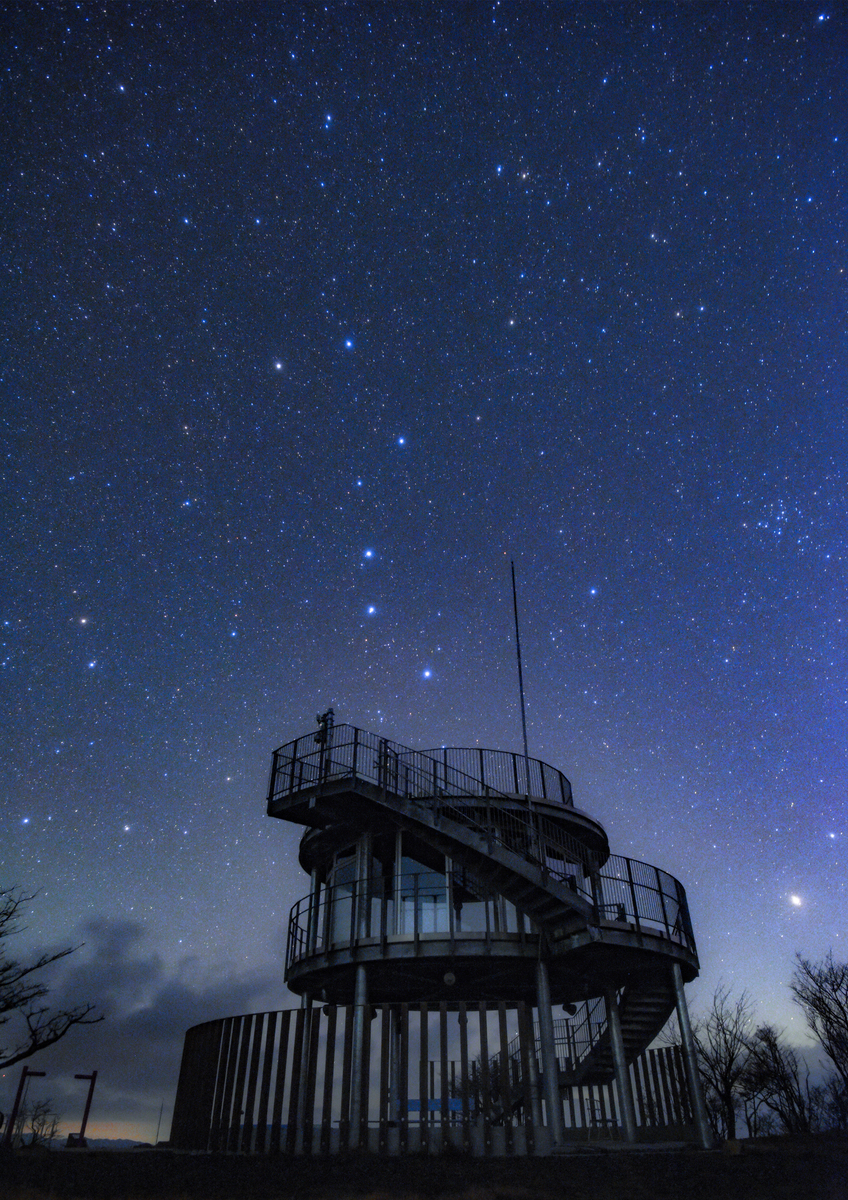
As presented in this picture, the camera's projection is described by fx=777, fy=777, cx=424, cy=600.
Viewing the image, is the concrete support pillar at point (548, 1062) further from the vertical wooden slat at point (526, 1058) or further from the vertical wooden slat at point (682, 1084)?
the vertical wooden slat at point (682, 1084)

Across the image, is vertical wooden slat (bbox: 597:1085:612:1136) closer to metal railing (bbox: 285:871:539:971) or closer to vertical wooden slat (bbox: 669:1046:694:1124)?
vertical wooden slat (bbox: 669:1046:694:1124)

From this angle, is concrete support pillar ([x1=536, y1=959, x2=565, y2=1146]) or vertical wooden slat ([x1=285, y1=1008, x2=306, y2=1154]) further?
concrete support pillar ([x1=536, y1=959, x2=565, y2=1146])

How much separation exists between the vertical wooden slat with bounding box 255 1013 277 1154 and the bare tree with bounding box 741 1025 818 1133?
126 feet

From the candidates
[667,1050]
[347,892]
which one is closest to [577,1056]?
[667,1050]

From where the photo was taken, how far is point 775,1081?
4550 cm

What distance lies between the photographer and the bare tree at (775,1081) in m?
44.7

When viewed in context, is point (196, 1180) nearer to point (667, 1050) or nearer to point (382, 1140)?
point (382, 1140)

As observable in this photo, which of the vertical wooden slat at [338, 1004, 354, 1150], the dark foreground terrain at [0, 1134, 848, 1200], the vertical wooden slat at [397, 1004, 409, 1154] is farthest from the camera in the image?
the vertical wooden slat at [338, 1004, 354, 1150]

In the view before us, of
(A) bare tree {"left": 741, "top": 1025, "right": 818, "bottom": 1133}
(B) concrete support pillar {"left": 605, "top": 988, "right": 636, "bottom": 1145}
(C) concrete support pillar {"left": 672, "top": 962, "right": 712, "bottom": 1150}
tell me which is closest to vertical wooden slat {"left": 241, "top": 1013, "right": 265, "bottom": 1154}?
(B) concrete support pillar {"left": 605, "top": 988, "right": 636, "bottom": 1145}

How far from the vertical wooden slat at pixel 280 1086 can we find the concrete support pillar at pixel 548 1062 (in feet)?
19.7

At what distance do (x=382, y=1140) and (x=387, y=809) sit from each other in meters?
8.03

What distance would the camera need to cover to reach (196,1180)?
10.8 meters

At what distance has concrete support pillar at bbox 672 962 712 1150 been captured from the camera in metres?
18.5

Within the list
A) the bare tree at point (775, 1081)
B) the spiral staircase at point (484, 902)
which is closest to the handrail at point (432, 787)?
the spiral staircase at point (484, 902)
